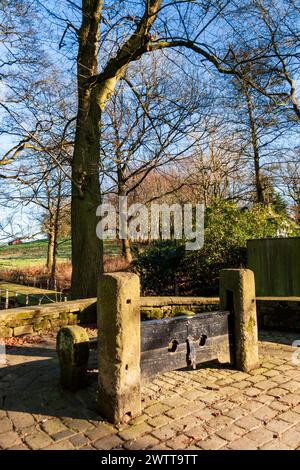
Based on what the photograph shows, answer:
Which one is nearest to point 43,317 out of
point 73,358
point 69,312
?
point 69,312

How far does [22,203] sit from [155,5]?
7539 mm

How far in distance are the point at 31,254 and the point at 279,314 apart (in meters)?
22.0

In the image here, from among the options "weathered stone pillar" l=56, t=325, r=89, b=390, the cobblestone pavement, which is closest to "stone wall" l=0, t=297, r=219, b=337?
the cobblestone pavement

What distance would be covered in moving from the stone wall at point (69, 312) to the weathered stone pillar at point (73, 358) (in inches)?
82.6

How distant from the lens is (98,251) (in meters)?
7.72

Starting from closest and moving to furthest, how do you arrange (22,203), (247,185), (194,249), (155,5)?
(155,5), (194,249), (22,203), (247,185)

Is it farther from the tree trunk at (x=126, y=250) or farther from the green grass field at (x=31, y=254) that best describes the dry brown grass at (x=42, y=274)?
the green grass field at (x=31, y=254)

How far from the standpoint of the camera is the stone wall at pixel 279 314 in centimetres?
648

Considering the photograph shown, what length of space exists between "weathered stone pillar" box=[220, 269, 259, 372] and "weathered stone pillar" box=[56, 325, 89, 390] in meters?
1.89

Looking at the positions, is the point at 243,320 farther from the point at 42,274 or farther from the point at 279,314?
the point at 42,274

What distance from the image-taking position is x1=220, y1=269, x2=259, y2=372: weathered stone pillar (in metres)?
4.48

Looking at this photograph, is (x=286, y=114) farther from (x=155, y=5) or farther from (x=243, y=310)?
(x=243, y=310)

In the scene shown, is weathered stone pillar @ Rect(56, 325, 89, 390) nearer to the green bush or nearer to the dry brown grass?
the green bush
